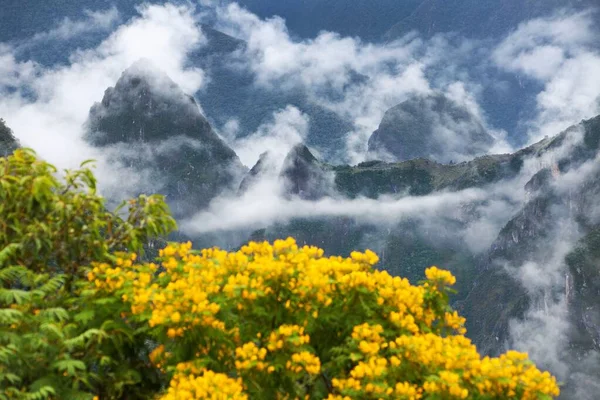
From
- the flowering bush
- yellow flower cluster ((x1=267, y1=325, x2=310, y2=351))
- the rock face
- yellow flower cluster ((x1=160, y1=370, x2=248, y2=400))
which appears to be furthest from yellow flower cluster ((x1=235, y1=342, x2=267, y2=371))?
the rock face

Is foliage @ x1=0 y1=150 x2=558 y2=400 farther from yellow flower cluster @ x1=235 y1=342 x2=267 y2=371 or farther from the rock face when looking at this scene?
the rock face

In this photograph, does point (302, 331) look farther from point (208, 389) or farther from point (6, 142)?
point (6, 142)

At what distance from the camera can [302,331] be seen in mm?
7812

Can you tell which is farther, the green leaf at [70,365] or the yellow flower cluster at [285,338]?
the yellow flower cluster at [285,338]

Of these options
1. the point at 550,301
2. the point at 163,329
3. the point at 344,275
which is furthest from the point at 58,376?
the point at 550,301

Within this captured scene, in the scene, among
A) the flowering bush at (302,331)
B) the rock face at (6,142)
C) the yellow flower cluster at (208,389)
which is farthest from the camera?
the rock face at (6,142)

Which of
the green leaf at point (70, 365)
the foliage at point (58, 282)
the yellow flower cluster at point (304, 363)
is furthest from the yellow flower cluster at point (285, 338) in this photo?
the green leaf at point (70, 365)

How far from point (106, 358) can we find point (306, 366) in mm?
2651

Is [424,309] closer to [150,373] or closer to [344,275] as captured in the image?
[344,275]

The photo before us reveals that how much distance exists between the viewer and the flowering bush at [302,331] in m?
7.01

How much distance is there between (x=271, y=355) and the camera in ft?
25.2

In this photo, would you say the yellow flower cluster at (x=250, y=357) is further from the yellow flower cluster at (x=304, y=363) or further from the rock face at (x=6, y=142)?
the rock face at (x=6, y=142)

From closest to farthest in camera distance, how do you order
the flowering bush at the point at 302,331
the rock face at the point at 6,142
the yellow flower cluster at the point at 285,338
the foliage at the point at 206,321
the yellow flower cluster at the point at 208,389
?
the yellow flower cluster at the point at 208,389, the flowering bush at the point at 302,331, the foliage at the point at 206,321, the yellow flower cluster at the point at 285,338, the rock face at the point at 6,142

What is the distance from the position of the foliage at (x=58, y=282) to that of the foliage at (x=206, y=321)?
29 millimetres
